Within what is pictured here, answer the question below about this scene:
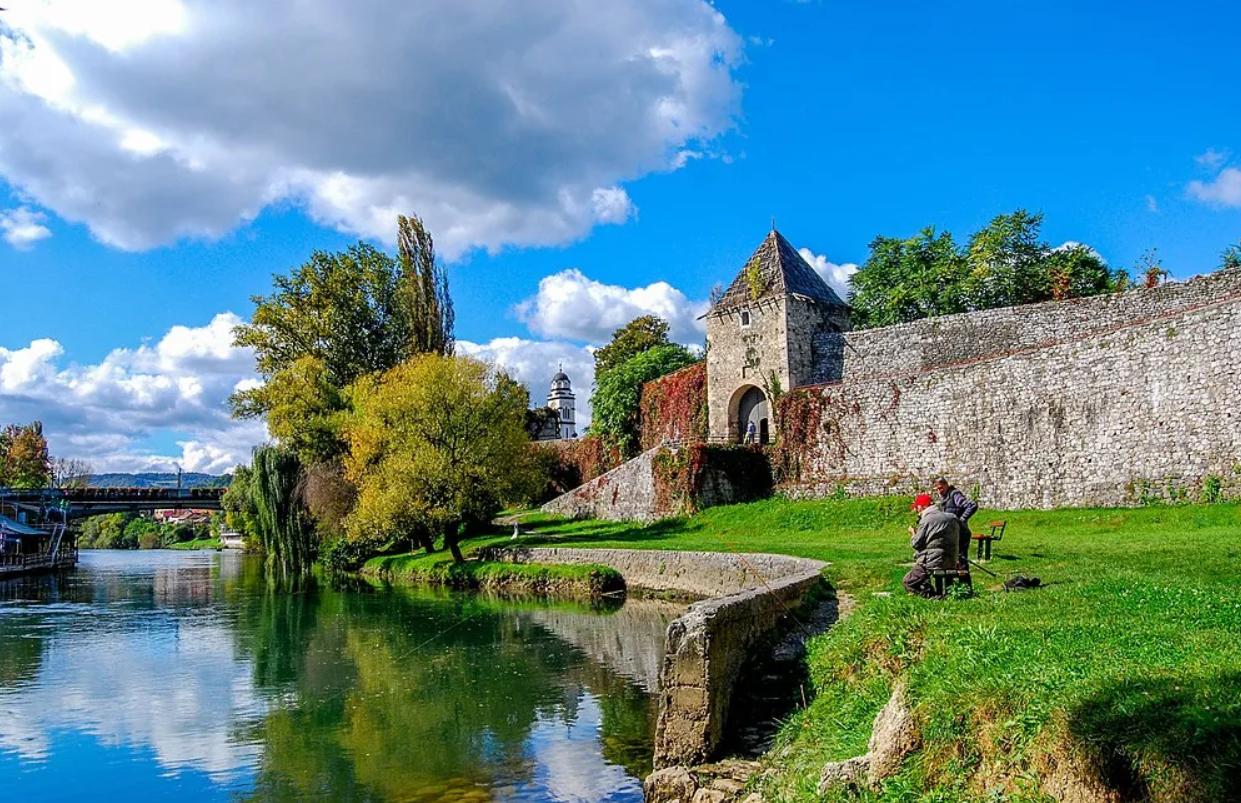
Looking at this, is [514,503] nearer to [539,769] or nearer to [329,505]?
[329,505]

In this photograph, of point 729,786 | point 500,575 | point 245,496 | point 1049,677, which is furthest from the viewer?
point 245,496

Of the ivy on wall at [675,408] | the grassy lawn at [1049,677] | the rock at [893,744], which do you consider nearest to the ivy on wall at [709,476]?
the ivy on wall at [675,408]

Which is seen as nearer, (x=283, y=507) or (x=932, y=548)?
(x=932, y=548)

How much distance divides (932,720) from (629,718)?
6.33 meters

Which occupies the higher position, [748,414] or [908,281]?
[908,281]

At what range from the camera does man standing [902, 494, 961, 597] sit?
10344mm

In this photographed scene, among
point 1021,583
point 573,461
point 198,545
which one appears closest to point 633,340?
point 573,461

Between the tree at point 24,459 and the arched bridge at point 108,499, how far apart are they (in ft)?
13.3

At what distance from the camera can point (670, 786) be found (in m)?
7.92

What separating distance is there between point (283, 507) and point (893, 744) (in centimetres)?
3383

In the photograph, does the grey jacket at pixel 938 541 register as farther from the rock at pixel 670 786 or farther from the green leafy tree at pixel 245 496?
the green leafy tree at pixel 245 496

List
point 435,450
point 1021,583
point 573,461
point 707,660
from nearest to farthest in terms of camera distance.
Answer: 1. point 707,660
2. point 1021,583
3. point 435,450
4. point 573,461

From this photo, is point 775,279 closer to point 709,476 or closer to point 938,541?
point 709,476

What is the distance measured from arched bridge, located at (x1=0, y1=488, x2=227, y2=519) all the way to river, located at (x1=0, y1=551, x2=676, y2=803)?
44788 mm
